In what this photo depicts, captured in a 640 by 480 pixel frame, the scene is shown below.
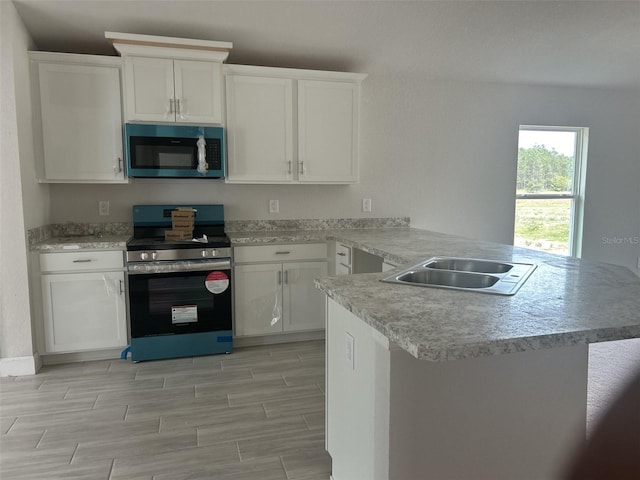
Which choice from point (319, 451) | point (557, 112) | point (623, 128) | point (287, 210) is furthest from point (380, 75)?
point (319, 451)

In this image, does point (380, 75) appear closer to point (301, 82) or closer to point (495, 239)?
point (301, 82)

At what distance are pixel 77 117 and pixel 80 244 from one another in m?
0.93

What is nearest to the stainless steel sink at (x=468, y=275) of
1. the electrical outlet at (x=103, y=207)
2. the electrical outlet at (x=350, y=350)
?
the electrical outlet at (x=350, y=350)

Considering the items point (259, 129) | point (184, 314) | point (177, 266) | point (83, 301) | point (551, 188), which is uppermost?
point (259, 129)

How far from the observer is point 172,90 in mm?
3332

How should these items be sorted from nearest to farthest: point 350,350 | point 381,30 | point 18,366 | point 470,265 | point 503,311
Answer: point 503,311
point 350,350
point 470,265
point 18,366
point 381,30

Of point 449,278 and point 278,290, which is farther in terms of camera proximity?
point 278,290

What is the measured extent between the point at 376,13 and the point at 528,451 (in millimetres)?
2711

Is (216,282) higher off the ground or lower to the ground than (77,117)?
lower

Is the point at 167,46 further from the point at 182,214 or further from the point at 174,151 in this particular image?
the point at 182,214

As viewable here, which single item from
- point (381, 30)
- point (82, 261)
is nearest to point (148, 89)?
point (82, 261)

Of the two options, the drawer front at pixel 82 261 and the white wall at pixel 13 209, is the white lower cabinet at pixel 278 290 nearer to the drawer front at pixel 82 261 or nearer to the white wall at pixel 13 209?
the drawer front at pixel 82 261

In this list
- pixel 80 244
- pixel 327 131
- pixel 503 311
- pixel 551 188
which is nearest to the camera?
pixel 503 311

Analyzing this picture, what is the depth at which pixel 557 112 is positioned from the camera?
15.4 ft
